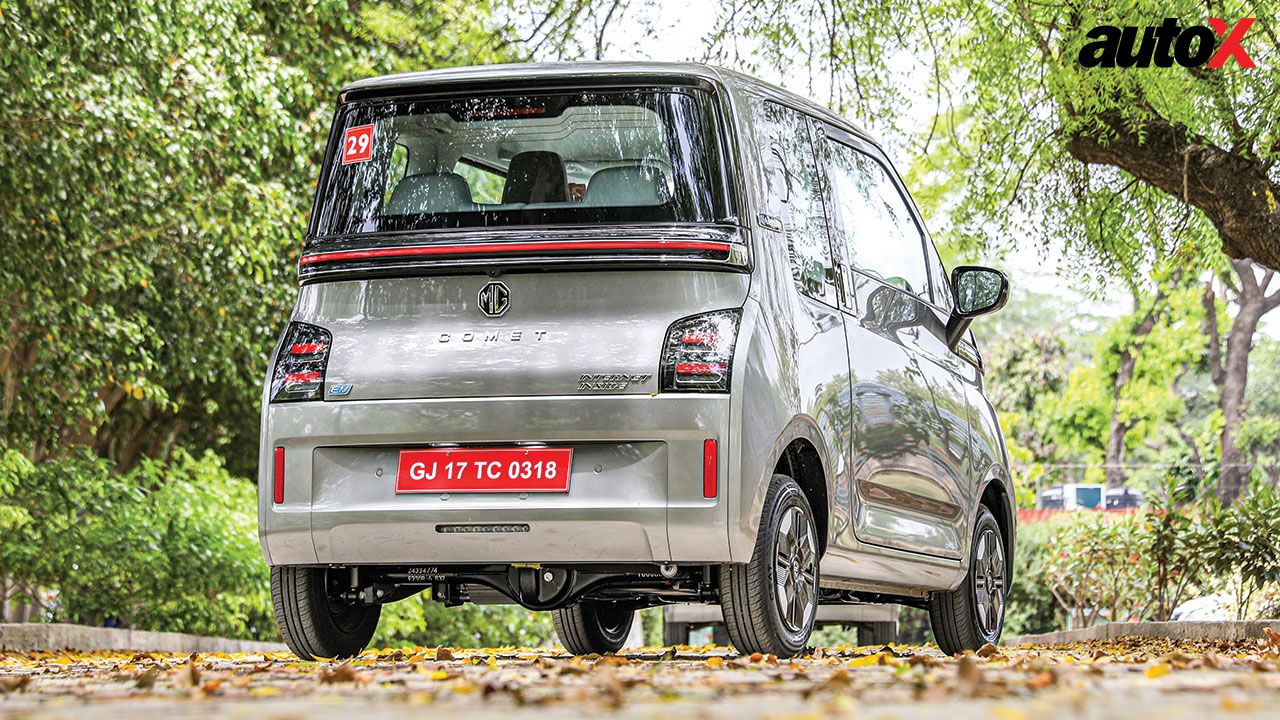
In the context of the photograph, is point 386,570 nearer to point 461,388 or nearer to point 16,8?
point 461,388

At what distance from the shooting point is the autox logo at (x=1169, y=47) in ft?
33.9

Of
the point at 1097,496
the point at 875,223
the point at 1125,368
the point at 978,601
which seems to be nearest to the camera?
the point at 875,223

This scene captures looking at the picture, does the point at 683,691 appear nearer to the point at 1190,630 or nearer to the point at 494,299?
the point at 494,299

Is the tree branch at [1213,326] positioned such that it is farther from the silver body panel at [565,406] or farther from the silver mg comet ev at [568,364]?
the silver body panel at [565,406]

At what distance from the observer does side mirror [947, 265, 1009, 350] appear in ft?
26.6

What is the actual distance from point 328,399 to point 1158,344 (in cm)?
2869

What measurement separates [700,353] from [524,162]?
44.7 inches

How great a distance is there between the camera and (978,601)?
8547mm

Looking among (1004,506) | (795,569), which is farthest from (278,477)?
(1004,506)

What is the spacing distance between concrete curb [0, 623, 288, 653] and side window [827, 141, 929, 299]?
5.11 meters

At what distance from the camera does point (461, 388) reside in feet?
19.8

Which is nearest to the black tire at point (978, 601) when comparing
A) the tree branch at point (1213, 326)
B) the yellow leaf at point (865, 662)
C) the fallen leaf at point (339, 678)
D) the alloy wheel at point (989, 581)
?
the alloy wheel at point (989, 581)

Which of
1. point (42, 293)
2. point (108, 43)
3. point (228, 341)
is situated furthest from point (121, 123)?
point (228, 341)

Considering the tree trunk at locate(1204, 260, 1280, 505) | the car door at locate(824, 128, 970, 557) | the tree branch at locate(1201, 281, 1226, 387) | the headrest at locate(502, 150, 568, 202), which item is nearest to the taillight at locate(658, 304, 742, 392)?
the headrest at locate(502, 150, 568, 202)
